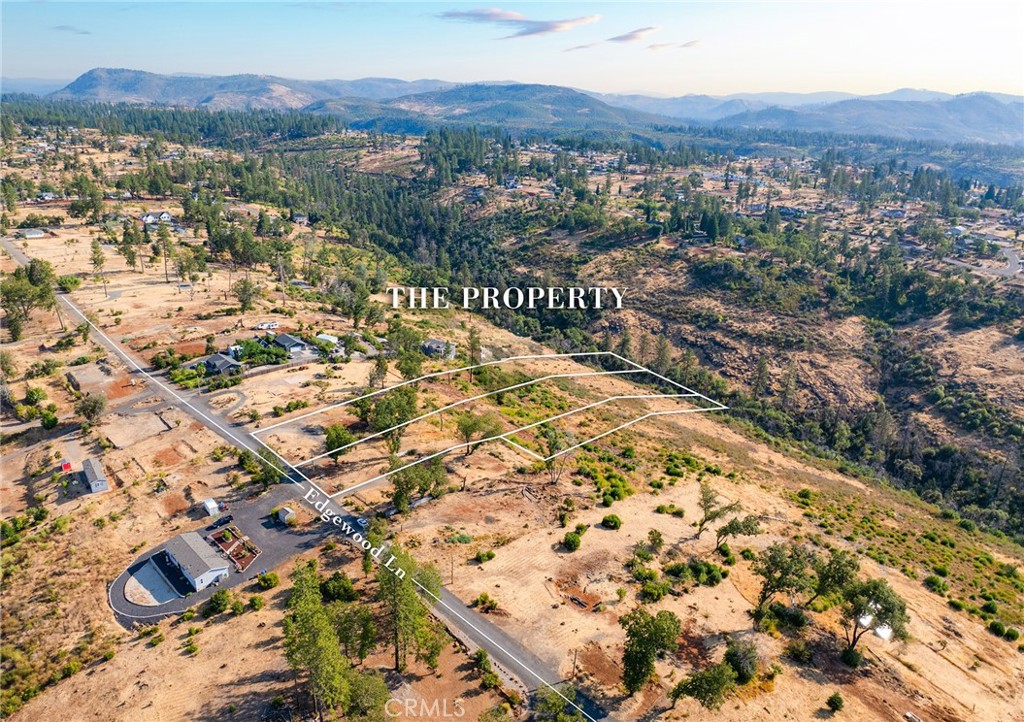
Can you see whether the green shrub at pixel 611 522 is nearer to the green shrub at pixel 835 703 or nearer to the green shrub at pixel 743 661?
the green shrub at pixel 743 661

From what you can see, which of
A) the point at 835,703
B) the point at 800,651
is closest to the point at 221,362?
the point at 800,651

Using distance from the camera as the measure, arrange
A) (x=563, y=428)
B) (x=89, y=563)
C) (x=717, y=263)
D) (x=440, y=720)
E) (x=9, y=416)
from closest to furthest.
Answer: (x=440, y=720), (x=89, y=563), (x=9, y=416), (x=563, y=428), (x=717, y=263)

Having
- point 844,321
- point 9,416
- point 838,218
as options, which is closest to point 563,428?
point 9,416

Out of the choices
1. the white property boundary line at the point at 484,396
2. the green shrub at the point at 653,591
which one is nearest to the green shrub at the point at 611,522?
the green shrub at the point at 653,591

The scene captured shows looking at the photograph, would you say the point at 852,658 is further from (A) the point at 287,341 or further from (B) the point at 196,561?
(A) the point at 287,341

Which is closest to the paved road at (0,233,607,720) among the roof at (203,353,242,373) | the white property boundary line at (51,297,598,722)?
the white property boundary line at (51,297,598,722)

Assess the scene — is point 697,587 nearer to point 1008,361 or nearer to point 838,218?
point 1008,361
